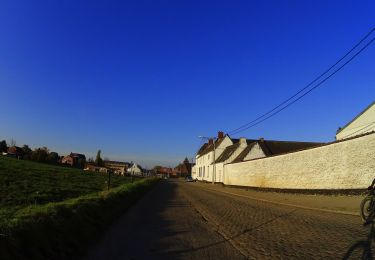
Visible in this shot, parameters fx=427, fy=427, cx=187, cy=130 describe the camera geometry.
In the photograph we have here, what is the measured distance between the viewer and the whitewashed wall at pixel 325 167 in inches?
784

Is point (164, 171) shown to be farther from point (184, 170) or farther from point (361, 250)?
point (361, 250)

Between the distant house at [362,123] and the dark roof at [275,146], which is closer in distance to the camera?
the distant house at [362,123]

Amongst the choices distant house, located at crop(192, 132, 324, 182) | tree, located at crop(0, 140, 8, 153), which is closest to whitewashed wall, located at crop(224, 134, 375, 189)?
distant house, located at crop(192, 132, 324, 182)

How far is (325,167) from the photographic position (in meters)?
24.2

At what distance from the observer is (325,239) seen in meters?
9.70

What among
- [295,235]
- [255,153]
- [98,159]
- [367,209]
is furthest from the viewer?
[98,159]

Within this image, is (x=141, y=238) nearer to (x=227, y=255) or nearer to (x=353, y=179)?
(x=227, y=255)

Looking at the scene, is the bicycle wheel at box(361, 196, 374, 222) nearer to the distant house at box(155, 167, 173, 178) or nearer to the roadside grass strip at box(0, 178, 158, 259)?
the roadside grass strip at box(0, 178, 158, 259)

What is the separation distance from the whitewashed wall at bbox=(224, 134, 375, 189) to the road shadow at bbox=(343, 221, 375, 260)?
35.7 ft

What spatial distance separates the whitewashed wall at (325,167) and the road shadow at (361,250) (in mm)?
10886

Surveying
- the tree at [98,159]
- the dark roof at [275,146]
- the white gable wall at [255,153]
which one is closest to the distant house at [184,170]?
the tree at [98,159]

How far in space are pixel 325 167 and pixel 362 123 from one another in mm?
12904

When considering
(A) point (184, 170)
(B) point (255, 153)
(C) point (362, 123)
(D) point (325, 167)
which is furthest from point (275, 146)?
(A) point (184, 170)

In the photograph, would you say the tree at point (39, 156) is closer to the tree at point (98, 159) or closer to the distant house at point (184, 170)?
the tree at point (98, 159)
